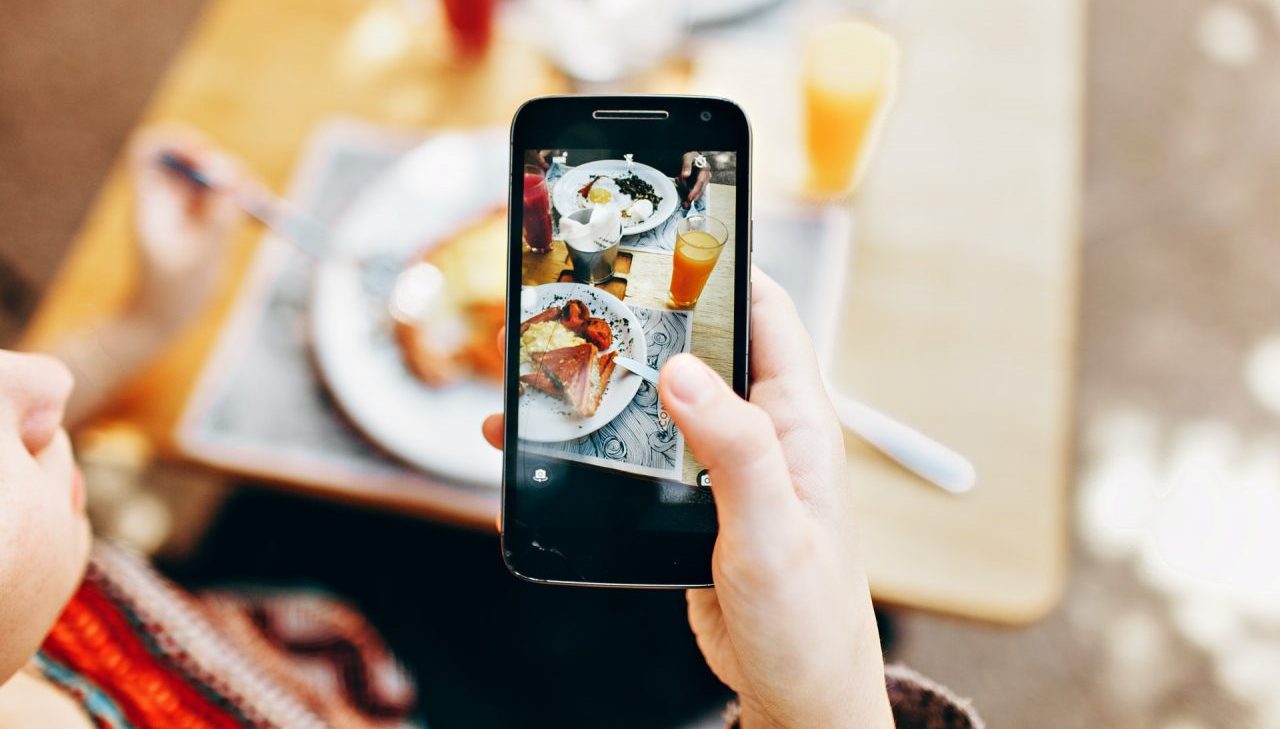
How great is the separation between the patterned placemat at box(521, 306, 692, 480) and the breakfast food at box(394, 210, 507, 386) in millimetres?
308

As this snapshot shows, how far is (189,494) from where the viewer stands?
4.94 feet

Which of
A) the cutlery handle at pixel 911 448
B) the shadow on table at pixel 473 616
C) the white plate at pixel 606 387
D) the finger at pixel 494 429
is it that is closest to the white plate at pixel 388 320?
the finger at pixel 494 429

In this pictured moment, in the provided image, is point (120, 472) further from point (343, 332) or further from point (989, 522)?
point (989, 522)

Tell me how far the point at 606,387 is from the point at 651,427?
42 mm

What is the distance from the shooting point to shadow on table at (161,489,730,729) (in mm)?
1330

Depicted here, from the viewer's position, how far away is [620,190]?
630mm

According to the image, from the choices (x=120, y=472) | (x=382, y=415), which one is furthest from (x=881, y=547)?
(x=120, y=472)

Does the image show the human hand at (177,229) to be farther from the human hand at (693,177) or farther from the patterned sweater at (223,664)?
the human hand at (693,177)

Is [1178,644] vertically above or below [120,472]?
below

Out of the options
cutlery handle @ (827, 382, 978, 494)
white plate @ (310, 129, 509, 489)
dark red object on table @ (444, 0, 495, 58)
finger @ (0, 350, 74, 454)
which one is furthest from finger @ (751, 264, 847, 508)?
dark red object on table @ (444, 0, 495, 58)

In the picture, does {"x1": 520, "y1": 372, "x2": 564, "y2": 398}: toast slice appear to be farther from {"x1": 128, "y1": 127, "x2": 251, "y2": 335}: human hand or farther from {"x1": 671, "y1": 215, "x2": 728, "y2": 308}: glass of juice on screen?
{"x1": 128, "y1": 127, "x2": 251, "y2": 335}: human hand

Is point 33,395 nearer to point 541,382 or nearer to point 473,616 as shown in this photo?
point 541,382

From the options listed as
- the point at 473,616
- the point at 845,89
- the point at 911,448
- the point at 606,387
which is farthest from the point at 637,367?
the point at 473,616

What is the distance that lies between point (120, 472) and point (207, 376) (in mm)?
799
